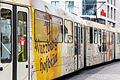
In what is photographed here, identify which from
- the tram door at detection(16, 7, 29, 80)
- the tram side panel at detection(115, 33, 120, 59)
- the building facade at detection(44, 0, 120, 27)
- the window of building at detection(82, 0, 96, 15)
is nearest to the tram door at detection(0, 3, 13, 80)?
the tram door at detection(16, 7, 29, 80)

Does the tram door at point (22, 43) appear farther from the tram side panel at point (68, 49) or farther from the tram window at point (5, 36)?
the tram side panel at point (68, 49)

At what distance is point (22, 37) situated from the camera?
12.9 meters

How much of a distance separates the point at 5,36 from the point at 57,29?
573 cm

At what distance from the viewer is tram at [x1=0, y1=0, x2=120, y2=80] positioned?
39.7 feet

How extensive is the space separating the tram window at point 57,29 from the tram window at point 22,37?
3396mm

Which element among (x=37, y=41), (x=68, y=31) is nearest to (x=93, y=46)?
(x=68, y=31)

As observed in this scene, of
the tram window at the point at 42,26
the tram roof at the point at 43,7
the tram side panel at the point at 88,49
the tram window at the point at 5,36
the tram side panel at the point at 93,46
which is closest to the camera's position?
the tram window at the point at 5,36

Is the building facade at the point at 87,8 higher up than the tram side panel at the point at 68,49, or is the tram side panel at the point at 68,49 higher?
the building facade at the point at 87,8

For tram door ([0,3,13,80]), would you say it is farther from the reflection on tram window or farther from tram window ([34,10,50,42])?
the reflection on tram window

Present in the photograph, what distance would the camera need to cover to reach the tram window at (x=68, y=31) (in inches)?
764

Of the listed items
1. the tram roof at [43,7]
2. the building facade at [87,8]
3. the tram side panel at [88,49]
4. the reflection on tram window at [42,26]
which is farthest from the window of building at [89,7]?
the reflection on tram window at [42,26]

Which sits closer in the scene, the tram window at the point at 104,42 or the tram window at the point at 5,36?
Result: the tram window at the point at 5,36

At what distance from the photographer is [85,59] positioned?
2497 cm

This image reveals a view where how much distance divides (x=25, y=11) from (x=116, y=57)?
2458cm
